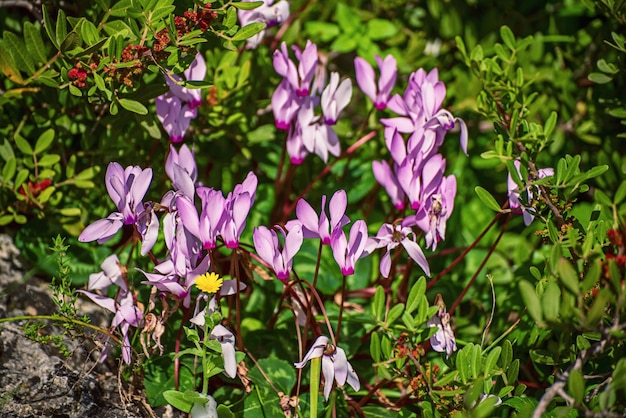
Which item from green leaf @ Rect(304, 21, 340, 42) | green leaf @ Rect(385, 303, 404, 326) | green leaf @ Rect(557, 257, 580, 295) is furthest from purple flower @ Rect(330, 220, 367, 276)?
green leaf @ Rect(304, 21, 340, 42)

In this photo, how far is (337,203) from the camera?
4.53ft

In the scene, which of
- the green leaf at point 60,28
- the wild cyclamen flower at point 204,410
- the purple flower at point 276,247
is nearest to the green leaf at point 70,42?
the green leaf at point 60,28

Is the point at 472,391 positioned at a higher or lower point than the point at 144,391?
higher

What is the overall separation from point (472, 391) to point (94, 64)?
3.11 ft

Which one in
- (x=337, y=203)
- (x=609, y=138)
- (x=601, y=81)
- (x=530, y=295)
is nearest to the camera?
(x=530, y=295)

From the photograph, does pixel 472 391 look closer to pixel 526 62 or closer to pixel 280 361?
pixel 280 361

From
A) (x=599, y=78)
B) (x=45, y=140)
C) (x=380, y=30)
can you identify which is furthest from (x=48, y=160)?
(x=599, y=78)

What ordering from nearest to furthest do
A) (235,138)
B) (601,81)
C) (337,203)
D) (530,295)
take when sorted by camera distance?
(530,295) < (337,203) < (601,81) < (235,138)

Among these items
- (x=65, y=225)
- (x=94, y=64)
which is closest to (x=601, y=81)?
(x=94, y=64)

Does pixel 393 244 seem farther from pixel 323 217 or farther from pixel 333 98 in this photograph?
pixel 333 98

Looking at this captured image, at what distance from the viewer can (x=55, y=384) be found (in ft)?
4.83

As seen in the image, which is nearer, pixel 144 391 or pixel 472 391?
pixel 472 391

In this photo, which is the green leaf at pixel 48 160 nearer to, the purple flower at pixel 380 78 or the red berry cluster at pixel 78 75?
the red berry cluster at pixel 78 75

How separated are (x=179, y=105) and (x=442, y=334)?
767 millimetres
